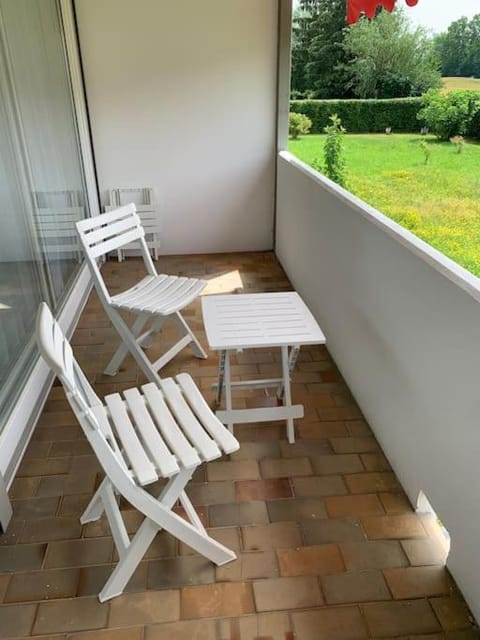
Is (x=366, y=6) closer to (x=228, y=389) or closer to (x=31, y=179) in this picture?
(x=228, y=389)

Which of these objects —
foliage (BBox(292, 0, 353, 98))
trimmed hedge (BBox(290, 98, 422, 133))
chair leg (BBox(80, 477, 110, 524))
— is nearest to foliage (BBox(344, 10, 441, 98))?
trimmed hedge (BBox(290, 98, 422, 133))

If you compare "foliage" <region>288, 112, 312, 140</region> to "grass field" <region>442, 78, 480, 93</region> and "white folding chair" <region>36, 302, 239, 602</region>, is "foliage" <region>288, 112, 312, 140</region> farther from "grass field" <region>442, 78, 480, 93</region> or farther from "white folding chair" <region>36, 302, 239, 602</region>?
"white folding chair" <region>36, 302, 239, 602</region>

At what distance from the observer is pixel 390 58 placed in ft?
9.49

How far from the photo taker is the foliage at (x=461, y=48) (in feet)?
6.74

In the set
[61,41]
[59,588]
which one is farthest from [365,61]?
[59,588]

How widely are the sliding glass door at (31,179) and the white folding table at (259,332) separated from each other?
34.9 inches

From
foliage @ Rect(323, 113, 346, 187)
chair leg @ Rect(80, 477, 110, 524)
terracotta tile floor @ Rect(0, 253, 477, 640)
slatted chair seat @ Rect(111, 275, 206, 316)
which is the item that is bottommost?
terracotta tile floor @ Rect(0, 253, 477, 640)

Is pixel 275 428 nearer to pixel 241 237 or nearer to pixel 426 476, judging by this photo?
pixel 426 476

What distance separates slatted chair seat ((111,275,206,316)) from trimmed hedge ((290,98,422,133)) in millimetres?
1367

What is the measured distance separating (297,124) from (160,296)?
2539 millimetres

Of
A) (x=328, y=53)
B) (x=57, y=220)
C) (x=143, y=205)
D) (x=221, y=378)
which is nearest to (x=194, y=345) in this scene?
(x=221, y=378)

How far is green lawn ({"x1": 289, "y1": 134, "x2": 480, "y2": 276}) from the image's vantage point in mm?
2008

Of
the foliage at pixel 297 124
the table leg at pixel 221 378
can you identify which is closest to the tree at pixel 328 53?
the foliage at pixel 297 124

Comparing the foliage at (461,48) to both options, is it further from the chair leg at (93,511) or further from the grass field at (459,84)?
the chair leg at (93,511)
